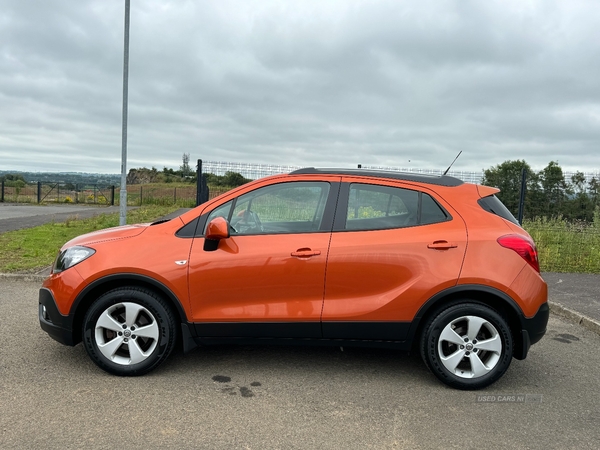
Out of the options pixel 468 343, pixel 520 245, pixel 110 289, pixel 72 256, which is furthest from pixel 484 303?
pixel 72 256

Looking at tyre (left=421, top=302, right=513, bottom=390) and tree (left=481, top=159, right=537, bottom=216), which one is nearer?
tyre (left=421, top=302, right=513, bottom=390)

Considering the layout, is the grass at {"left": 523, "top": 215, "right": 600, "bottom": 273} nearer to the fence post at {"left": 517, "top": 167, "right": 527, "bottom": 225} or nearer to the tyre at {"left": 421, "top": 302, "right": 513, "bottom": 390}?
the fence post at {"left": 517, "top": 167, "right": 527, "bottom": 225}

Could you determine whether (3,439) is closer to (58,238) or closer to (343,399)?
(343,399)

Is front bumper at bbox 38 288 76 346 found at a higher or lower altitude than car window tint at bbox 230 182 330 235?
lower

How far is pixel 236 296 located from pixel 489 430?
6.80ft

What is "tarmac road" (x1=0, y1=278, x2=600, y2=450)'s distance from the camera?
3127mm

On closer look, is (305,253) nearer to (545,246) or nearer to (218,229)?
(218,229)

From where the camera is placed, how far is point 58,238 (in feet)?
41.7

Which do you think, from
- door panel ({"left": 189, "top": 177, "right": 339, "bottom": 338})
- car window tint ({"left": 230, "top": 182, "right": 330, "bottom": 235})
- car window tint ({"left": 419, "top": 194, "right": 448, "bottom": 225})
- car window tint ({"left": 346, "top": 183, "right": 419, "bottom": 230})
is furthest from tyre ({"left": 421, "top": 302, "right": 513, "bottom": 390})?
car window tint ({"left": 230, "top": 182, "right": 330, "bottom": 235})

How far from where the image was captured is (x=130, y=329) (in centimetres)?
400

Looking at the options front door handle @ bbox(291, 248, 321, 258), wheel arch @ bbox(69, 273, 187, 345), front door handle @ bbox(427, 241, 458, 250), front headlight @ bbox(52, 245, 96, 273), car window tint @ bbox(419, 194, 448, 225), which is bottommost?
wheel arch @ bbox(69, 273, 187, 345)

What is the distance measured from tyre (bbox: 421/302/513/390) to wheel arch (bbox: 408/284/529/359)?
0.19ft

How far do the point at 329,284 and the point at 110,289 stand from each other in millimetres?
1821

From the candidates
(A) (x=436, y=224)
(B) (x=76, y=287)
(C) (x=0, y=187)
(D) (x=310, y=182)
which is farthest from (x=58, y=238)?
(C) (x=0, y=187)
